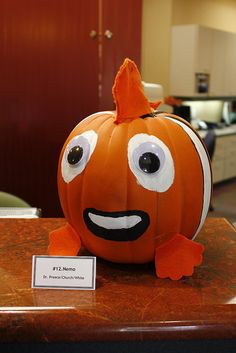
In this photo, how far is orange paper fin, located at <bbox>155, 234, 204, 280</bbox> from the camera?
743 millimetres

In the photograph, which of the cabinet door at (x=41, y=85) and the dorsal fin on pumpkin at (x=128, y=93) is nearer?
the dorsal fin on pumpkin at (x=128, y=93)

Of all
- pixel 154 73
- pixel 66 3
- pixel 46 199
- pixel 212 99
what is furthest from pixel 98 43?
pixel 212 99

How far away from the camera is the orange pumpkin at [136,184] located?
709 mm

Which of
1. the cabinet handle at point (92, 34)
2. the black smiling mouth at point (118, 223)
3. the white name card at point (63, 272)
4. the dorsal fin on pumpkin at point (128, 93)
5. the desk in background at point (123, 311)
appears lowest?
the desk in background at point (123, 311)

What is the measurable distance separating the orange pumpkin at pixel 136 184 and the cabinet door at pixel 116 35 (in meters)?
1.71

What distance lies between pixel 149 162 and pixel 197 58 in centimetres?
501

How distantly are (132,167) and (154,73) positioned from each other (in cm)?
514

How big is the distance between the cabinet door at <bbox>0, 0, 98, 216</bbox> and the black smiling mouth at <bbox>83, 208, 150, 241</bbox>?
5.75ft

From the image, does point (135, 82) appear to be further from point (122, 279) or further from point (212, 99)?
point (212, 99)

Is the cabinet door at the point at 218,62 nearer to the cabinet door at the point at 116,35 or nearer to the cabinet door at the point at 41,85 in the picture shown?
the cabinet door at the point at 116,35

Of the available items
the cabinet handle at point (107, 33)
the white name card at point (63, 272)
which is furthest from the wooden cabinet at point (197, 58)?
the white name card at point (63, 272)

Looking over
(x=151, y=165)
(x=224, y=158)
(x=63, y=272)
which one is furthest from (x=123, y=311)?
(x=224, y=158)

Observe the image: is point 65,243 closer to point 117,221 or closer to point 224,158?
point 117,221

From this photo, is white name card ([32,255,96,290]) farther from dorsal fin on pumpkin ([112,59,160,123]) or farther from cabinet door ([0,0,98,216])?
cabinet door ([0,0,98,216])
